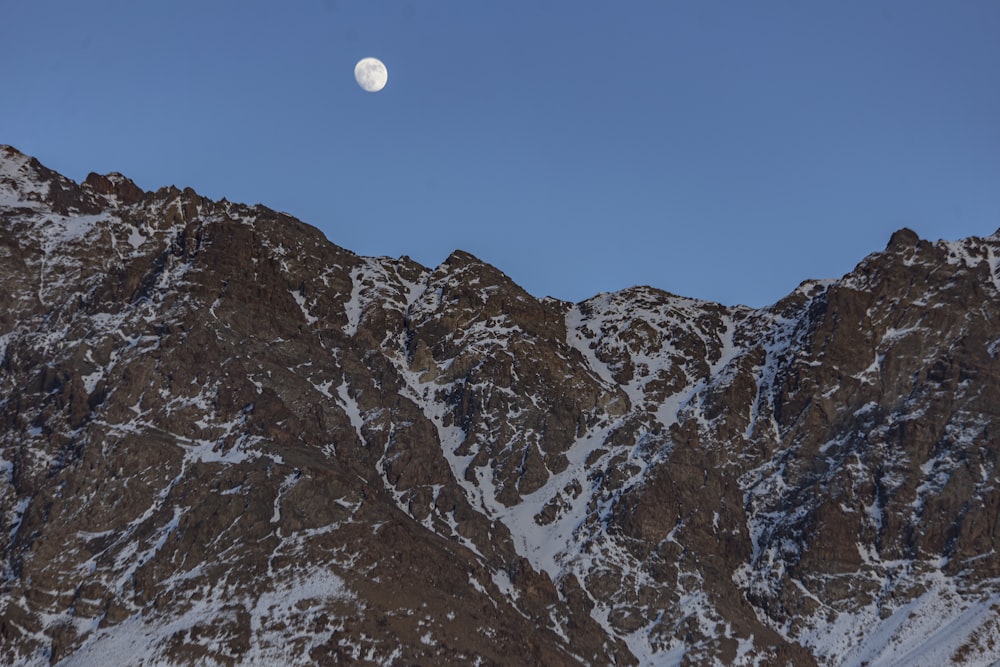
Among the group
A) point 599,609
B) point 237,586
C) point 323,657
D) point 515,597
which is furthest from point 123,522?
point 599,609

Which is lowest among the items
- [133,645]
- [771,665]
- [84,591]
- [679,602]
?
[771,665]

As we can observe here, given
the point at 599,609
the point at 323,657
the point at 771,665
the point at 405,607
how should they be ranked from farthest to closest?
the point at 599,609 < the point at 771,665 < the point at 405,607 < the point at 323,657

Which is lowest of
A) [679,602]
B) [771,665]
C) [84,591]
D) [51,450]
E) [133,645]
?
[771,665]

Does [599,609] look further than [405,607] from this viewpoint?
Yes

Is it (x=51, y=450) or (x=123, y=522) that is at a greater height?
(x=51, y=450)

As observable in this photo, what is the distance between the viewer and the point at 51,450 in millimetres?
199750

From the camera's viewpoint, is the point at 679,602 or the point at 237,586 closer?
the point at 237,586

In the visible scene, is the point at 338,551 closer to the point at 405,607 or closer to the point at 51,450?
the point at 405,607

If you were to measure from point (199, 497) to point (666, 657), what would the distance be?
70794 millimetres

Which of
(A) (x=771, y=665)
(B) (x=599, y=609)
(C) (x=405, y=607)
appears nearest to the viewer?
(C) (x=405, y=607)

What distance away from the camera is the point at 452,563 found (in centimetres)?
18838

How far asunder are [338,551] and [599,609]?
42.0m

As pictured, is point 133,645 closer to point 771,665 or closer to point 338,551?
point 338,551

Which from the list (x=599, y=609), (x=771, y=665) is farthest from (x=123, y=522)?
(x=771, y=665)
